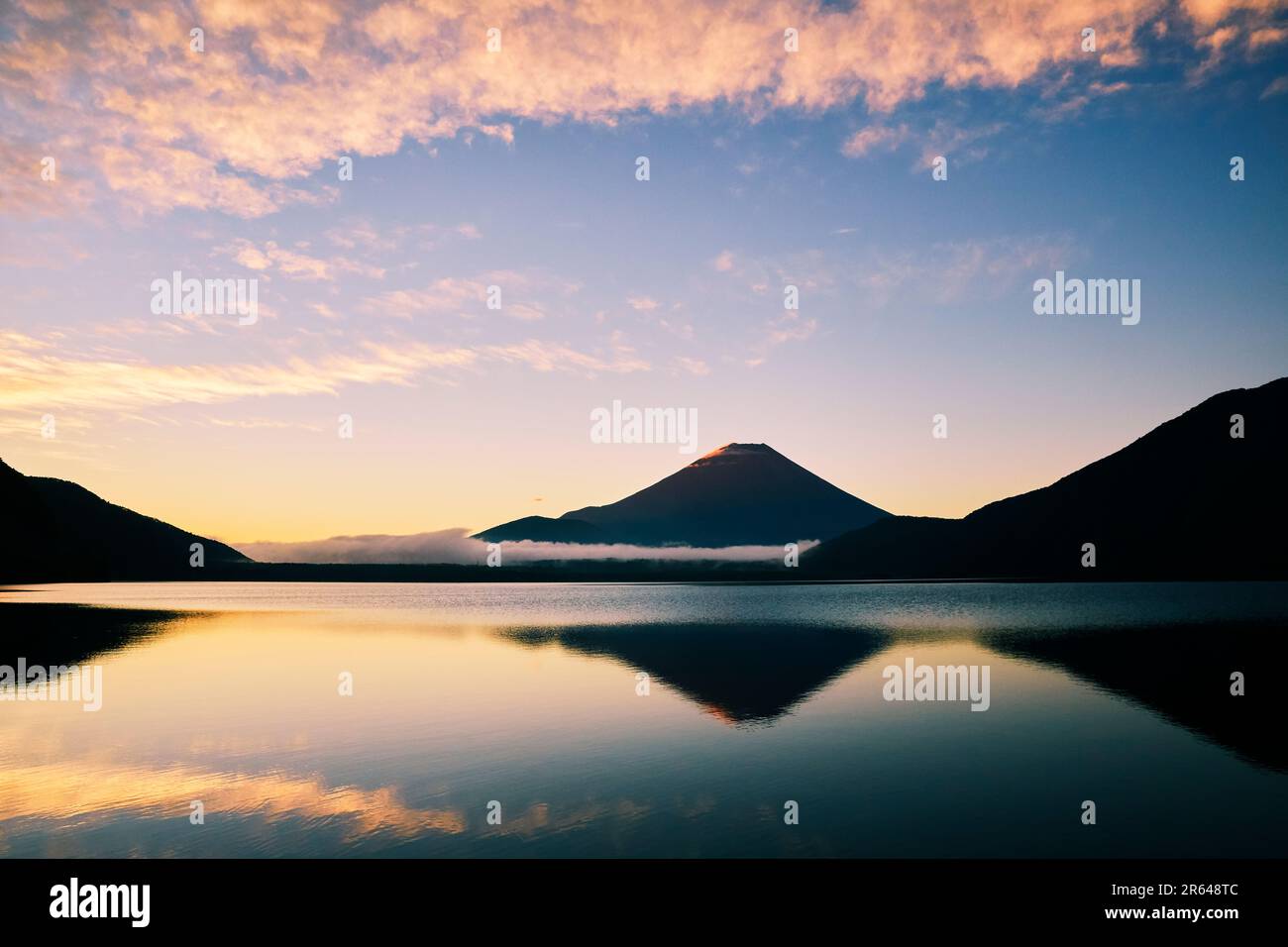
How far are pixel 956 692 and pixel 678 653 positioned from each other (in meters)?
21.2

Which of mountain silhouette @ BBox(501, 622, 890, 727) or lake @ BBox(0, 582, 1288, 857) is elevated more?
lake @ BBox(0, 582, 1288, 857)

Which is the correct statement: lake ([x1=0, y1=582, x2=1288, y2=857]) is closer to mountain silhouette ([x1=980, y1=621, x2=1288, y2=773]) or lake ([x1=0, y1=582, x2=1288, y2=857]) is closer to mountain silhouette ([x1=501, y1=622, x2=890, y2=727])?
mountain silhouette ([x1=980, y1=621, x2=1288, y2=773])

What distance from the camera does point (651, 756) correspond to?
23.9 metres

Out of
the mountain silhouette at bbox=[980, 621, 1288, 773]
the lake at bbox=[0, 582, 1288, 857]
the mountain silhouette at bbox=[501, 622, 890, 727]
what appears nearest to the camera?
the lake at bbox=[0, 582, 1288, 857]

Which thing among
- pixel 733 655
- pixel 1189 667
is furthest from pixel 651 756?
pixel 1189 667

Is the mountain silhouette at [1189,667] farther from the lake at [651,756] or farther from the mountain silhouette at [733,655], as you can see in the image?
the mountain silhouette at [733,655]

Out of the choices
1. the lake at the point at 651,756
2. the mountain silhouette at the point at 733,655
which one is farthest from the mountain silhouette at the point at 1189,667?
the mountain silhouette at the point at 733,655

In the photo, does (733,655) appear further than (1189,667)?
Yes

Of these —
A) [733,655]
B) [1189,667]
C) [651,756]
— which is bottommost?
[733,655]

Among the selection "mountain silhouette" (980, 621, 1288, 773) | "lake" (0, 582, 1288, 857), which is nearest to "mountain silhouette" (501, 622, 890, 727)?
"lake" (0, 582, 1288, 857)

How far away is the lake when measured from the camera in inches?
663

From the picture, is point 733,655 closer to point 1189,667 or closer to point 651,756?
point 1189,667

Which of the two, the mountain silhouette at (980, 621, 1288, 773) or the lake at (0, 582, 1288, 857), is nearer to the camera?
the lake at (0, 582, 1288, 857)
